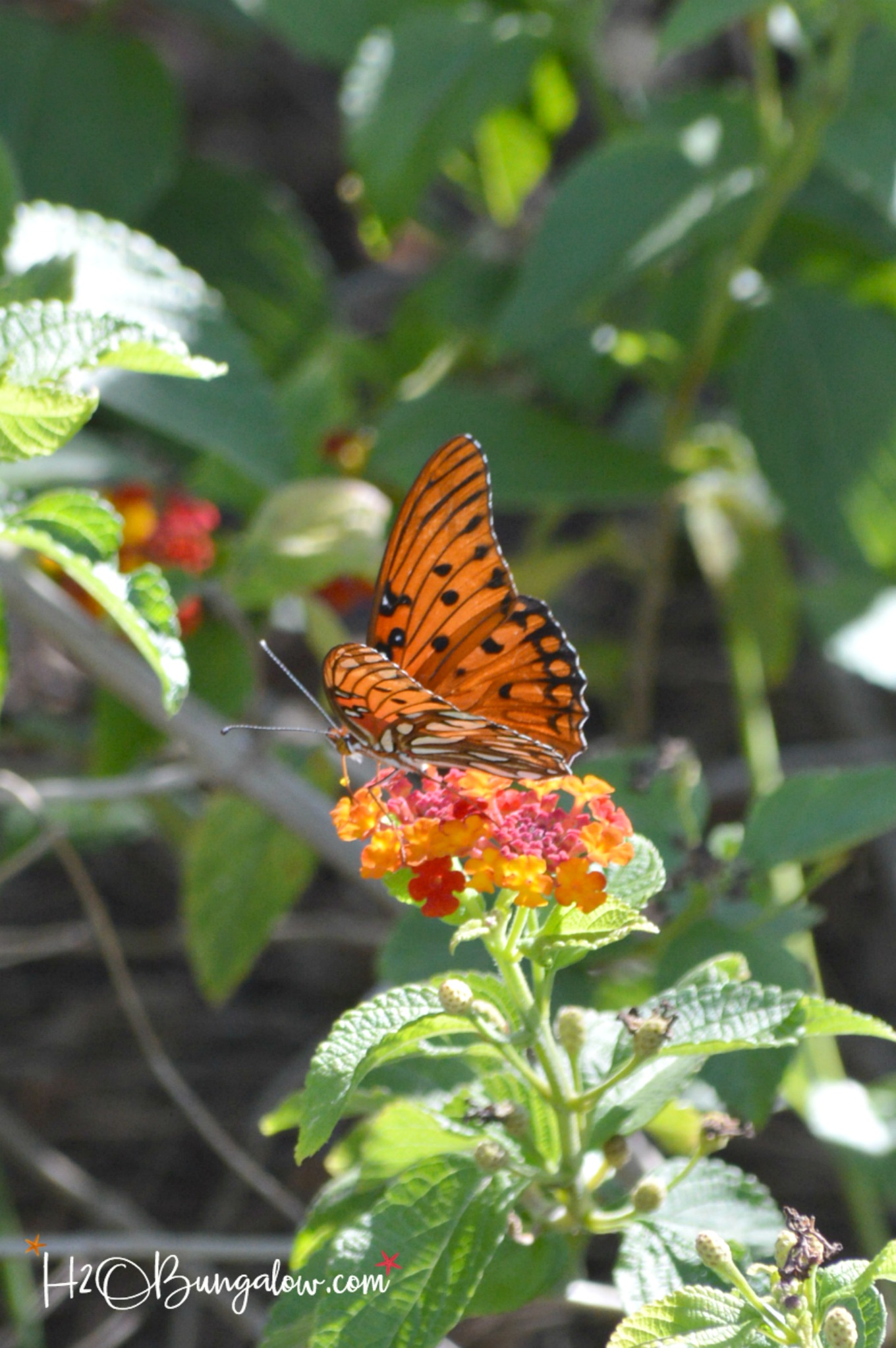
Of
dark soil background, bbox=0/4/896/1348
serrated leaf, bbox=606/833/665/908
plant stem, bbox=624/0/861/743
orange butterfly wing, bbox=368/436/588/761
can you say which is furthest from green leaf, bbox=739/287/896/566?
serrated leaf, bbox=606/833/665/908

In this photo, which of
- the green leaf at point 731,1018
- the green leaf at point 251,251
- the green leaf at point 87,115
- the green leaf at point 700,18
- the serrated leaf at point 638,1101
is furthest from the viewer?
the green leaf at point 251,251

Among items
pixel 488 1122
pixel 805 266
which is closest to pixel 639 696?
pixel 805 266

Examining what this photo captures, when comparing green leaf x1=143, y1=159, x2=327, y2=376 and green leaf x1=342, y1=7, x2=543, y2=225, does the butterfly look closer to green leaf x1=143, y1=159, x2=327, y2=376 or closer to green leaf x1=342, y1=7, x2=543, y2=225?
green leaf x1=342, y1=7, x2=543, y2=225

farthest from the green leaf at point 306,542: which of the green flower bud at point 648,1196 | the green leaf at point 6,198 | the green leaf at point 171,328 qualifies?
the green flower bud at point 648,1196

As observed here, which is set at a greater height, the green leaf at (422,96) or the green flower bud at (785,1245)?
the green leaf at (422,96)

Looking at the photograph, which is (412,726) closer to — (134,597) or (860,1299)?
(134,597)

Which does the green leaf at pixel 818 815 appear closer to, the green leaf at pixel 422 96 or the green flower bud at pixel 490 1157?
the green flower bud at pixel 490 1157

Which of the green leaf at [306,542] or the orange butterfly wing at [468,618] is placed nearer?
the orange butterfly wing at [468,618]
